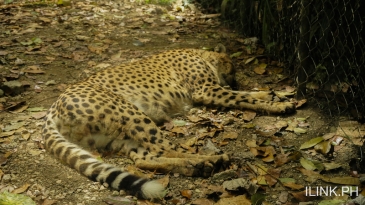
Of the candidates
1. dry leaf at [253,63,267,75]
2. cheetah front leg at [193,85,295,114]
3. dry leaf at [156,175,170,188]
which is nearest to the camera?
dry leaf at [156,175,170,188]

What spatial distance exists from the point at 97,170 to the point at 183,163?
0.69 meters

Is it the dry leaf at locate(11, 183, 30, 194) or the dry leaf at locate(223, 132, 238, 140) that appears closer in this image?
the dry leaf at locate(11, 183, 30, 194)

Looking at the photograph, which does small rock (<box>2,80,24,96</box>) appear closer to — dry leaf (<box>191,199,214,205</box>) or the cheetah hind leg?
the cheetah hind leg

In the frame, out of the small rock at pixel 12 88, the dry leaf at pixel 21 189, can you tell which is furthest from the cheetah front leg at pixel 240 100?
the dry leaf at pixel 21 189

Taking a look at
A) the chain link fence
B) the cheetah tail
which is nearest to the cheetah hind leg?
the cheetah tail

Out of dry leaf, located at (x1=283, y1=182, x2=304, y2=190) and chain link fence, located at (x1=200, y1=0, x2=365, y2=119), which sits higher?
chain link fence, located at (x1=200, y1=0, x2=365, y2=119)

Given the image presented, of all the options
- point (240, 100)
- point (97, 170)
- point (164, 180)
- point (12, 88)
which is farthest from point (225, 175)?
point (12, 88)

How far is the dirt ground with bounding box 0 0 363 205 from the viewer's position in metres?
3.54

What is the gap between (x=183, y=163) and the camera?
3.77 metres

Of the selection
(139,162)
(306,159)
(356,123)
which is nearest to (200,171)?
(139,162)

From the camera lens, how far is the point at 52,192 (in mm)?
3521

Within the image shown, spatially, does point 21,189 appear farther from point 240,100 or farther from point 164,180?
point 240,100

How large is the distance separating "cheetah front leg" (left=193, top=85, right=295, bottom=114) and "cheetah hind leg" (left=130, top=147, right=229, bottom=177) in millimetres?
1112

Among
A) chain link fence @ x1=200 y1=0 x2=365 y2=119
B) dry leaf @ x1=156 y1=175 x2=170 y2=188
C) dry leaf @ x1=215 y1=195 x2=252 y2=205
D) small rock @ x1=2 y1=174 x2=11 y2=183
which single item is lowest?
small rock @ x1=2 y1=174 x2=11 y2=183
